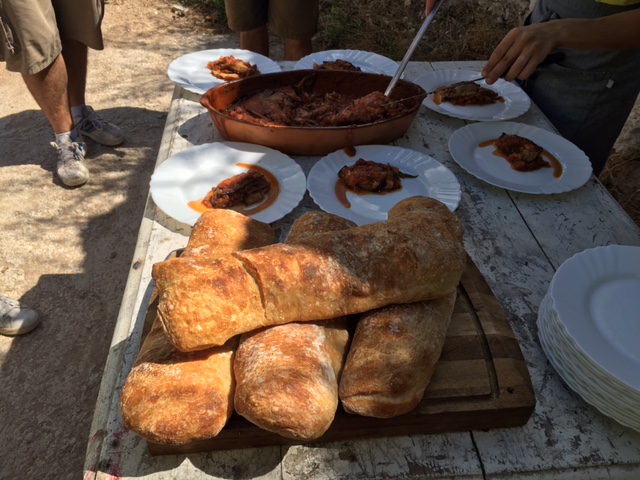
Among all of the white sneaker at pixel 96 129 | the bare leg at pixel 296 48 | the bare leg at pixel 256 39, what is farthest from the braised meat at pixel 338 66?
the white sneaker at pixel 96 129

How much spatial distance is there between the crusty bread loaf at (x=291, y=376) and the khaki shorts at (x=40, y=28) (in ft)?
11.4

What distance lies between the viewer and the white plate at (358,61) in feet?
11.9

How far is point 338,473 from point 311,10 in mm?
4076

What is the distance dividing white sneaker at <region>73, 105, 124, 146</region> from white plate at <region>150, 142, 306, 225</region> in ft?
9.70

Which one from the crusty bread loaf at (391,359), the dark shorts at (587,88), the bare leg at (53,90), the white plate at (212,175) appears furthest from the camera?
the bare leg at (53,90)

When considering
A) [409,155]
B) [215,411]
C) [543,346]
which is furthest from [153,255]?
[543,346]

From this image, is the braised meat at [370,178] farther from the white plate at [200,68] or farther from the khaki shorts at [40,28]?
the khaki shorts at [40,28]

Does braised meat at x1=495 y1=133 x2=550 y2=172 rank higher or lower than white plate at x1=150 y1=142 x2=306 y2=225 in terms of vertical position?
higher

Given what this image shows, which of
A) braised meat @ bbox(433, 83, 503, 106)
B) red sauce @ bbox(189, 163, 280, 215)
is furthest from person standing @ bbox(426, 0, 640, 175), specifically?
red sauce @ bbox(189, 163, 280, 215)

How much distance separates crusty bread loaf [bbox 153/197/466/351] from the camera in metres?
1.34

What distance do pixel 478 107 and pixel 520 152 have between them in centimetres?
67

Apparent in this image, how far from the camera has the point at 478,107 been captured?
10.5 feet

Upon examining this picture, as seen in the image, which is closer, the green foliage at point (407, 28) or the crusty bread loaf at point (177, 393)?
the crusty bread loaf at point (177, 393)

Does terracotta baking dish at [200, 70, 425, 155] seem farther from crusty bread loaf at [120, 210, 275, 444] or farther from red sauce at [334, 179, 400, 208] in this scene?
crusty bread loaf at [120, 210, 275, 444]
